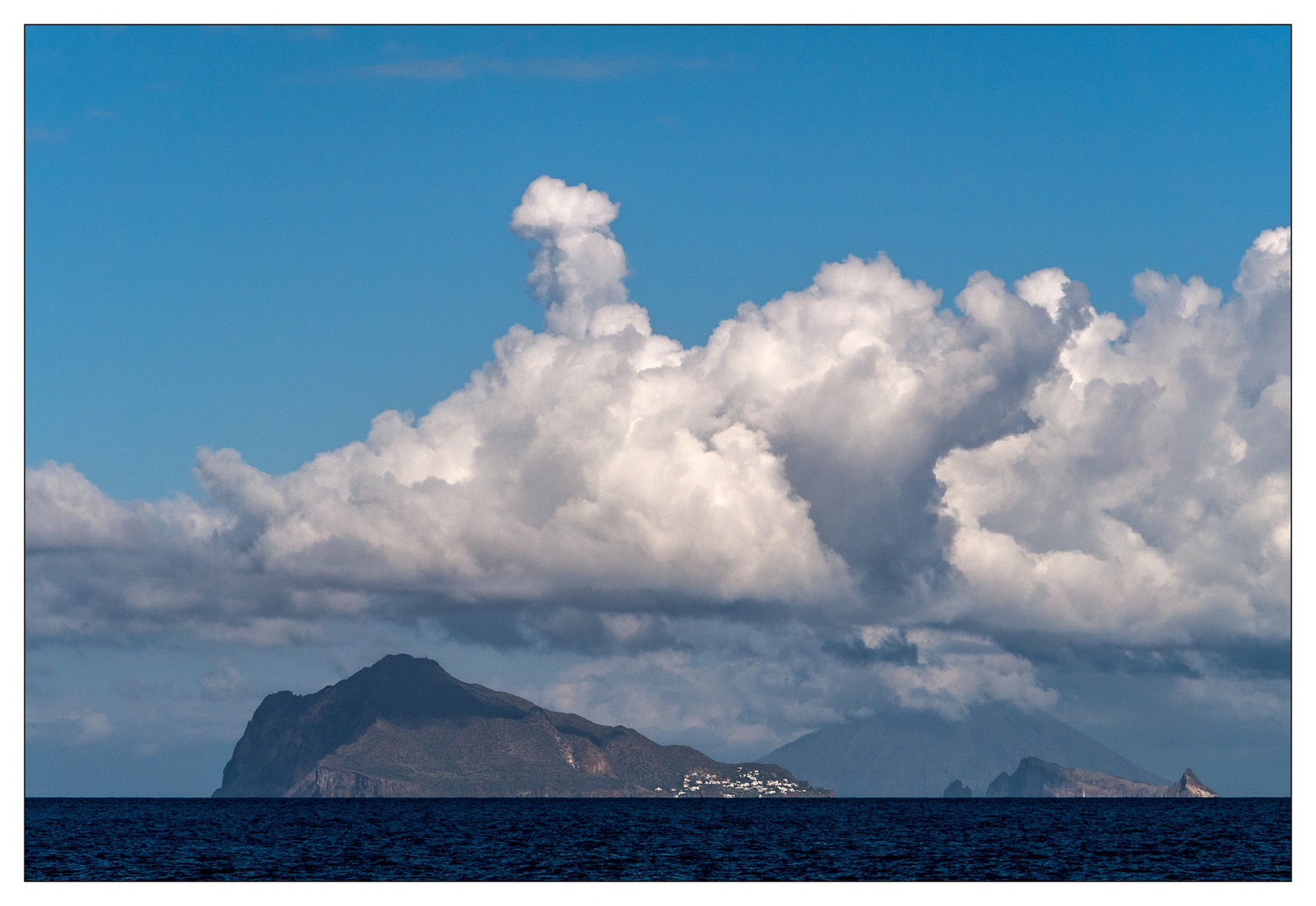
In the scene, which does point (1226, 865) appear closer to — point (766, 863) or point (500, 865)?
point (766, 863)

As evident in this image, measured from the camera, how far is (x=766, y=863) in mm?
151125

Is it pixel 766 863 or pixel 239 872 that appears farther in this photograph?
pixel 766 863

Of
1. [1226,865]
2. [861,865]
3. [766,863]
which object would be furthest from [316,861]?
[1226,865]
